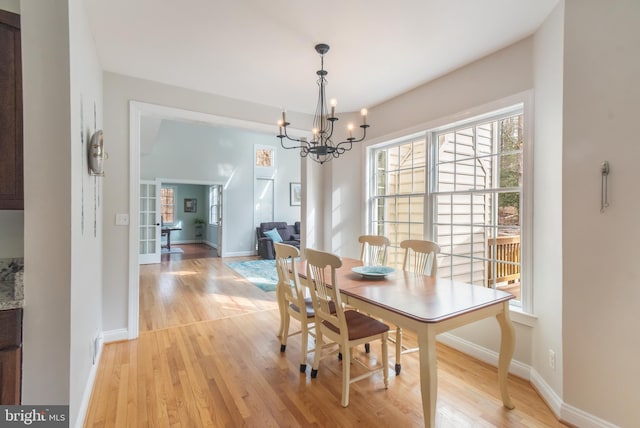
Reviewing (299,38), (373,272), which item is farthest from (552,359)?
(299,38)

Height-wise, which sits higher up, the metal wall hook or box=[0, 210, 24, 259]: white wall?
the metal wall hook

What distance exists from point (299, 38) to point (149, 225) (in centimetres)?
667

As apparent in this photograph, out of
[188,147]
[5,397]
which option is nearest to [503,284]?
[5,397]

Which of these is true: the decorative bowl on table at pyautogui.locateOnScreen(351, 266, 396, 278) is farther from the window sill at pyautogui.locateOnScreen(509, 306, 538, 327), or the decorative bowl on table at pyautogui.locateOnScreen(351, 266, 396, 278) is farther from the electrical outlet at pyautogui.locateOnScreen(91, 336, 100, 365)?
the electrical outlet at pyautogui.locateOnScreen(91, 336, 100, 365)

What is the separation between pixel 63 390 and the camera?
58.4 inches

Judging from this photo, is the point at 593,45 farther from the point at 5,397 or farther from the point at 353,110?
the point at 5,397

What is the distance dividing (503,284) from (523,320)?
14.9 inches

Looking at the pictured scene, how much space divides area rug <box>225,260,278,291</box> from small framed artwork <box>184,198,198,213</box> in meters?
5.02

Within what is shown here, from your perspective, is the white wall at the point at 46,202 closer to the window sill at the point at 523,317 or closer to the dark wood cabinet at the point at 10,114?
the dark wood cabinet at the point at 10,114

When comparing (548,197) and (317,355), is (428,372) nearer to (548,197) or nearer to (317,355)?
(317,355)

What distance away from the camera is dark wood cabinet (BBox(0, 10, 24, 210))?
4.67 ft

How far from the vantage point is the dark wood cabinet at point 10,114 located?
4.67ft

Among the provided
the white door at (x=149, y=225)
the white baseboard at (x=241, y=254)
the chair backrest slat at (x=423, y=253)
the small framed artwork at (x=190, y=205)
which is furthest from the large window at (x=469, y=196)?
the small framed artwork at (x=190, y=205)

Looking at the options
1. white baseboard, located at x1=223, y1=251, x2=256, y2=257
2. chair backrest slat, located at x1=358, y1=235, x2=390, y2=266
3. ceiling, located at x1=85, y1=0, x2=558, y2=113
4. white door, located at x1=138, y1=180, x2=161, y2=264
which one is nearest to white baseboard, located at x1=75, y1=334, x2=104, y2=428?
chair backrest slat, located at x1=358, y1=235, x2=390, y2=266
